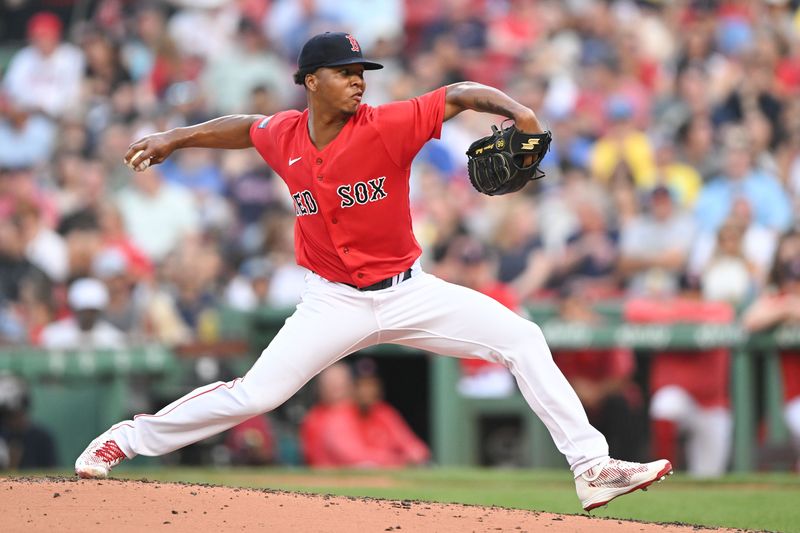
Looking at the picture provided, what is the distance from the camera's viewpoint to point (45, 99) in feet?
46.9

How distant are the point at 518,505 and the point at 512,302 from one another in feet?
8.24

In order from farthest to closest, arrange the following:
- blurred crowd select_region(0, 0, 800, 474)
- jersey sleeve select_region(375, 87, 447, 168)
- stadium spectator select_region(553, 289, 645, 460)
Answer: blurred crowd select_region(0, 0, 800, 474) → stadium spectator select_region(553, 289, 645, 460) → jersey sleeve select_region(375, 87, 447, 168)

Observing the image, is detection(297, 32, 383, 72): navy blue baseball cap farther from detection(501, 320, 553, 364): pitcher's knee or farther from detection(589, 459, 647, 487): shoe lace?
detection(589, 459, 647, 487): shoe lace

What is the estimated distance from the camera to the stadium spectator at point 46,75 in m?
14.3

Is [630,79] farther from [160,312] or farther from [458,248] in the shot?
[160,312]

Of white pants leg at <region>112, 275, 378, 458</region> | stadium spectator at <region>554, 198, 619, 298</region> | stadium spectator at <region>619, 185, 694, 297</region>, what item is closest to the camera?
white pants leg at <region>112, 275, 378, 458</region>

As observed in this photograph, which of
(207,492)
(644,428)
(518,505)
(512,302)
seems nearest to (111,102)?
(512,302)

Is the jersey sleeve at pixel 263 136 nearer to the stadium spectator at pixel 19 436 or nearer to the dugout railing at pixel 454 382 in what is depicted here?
the dugout railing at pixel 454 382

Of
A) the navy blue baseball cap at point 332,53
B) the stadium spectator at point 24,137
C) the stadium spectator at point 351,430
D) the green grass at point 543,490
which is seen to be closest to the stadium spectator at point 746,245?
the green grass at point 543,490

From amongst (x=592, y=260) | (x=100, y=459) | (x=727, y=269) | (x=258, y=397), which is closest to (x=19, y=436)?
(x=100, y=459)

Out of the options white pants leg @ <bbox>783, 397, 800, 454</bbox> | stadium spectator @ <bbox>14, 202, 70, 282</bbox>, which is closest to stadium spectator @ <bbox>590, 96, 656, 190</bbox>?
white pants leg @ <bbox>783, 397, 800, 454</bbox>

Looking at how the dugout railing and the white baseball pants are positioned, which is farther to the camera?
the dugout railing

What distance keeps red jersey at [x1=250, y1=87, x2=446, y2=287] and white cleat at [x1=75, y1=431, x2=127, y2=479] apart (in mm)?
1097

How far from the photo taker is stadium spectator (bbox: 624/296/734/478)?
922 cm
